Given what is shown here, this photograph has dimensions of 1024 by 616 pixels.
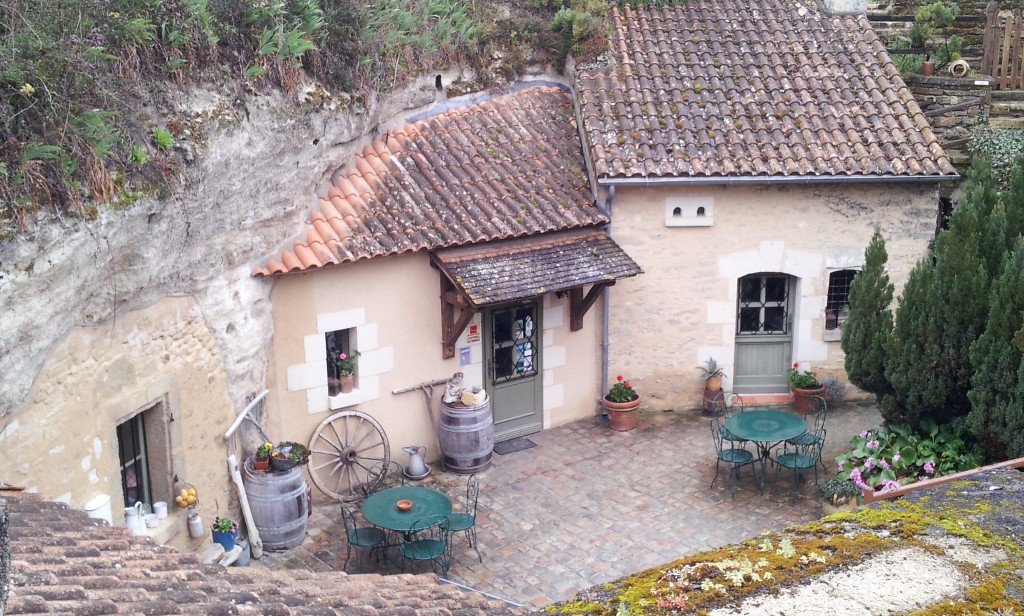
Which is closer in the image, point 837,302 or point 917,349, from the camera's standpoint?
point 917,349

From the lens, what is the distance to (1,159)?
6.48 metres

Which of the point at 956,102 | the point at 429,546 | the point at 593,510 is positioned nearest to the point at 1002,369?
the point at 593,510

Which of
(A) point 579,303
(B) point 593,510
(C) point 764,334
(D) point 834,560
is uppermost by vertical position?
(D) point 834,560

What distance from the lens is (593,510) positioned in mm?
10359

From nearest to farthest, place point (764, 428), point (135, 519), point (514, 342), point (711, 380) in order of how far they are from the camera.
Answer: point (135, 519) → point (764, 428) → point (514, 342) → point (711, 380)

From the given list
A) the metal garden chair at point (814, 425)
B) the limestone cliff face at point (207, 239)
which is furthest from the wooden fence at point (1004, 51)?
the limestone cliff face at point (207, 239)

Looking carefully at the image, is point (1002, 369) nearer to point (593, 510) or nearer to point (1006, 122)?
point (593, 510)

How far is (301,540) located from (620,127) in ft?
19.7

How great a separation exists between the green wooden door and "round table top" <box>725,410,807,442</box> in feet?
7.86

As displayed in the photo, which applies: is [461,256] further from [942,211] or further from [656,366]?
[942,211]

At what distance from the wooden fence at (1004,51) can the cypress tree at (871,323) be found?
569 cm

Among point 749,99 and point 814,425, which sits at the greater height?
point 749,99

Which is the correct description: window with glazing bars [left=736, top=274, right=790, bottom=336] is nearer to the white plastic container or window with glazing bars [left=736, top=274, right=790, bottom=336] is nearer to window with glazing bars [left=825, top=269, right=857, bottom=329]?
window with glazing bars [left=825, top=269, right=857, bottom=329]

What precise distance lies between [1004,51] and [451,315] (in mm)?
8826
